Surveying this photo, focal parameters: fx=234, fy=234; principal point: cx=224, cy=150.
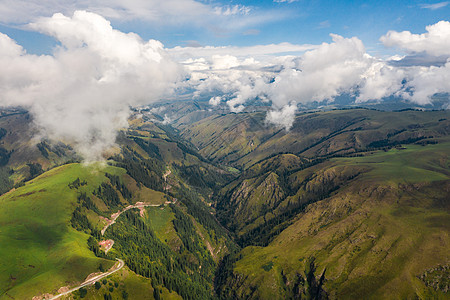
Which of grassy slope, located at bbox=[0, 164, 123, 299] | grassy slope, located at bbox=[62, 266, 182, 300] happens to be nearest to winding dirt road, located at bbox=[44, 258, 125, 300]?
grassy slope, located at bbox=[62, 266, 182, 300]

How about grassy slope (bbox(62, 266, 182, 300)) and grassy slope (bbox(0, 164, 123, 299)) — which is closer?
grassy slope (bbox(0, 164, 123, 299))

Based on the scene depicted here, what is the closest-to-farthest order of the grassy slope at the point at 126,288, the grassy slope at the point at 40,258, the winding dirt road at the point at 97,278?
the winding dirt road at the point at 97,278 → the grassy slope at the point at 40,258 → the grassy slope at the point at 126,288

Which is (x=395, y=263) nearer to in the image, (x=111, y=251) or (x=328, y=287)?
(x=328, y=287)

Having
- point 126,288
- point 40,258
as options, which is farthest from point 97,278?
point 40,258

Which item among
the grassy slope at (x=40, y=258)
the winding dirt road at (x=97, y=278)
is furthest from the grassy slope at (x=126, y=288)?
the grassy slope at (x=40, y=258)

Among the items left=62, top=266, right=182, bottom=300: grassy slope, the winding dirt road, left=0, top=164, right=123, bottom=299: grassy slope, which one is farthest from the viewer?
left=62, top=266, right=182, bottom=300: grassy slope

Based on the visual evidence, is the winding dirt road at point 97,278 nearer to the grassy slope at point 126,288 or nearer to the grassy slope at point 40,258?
the grassy slope at point 126,288

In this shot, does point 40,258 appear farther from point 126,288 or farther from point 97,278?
point 126,288

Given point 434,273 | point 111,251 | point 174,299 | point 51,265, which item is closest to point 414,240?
point 434,273

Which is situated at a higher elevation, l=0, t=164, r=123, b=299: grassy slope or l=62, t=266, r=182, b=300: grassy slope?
l=0, t=164, r=123, b=299: grassy slope

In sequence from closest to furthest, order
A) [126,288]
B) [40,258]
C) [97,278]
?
1. [97,278]
2. [126,288]
3. [40,258]

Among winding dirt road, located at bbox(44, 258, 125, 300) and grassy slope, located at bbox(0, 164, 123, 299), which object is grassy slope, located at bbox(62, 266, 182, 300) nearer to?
winding dirt road, located at bbox(44, 258, 125, 300)
